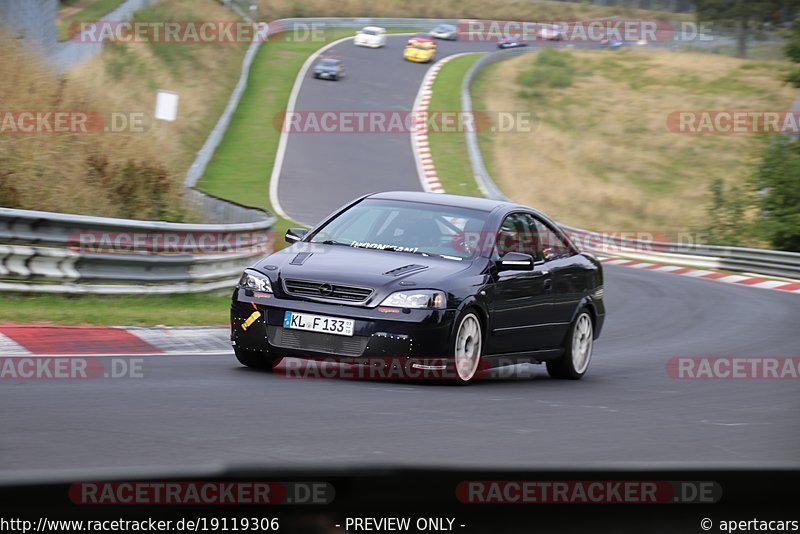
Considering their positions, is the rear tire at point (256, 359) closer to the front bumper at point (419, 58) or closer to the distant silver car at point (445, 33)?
the front bumper at point (419, 58)

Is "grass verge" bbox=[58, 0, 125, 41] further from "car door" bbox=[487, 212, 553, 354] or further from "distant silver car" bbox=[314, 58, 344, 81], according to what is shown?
"car door" bbox=[487, 212, 553, 354]

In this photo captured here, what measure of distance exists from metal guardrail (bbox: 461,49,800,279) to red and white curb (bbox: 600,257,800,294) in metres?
0.72

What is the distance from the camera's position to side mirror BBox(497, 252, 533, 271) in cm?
949

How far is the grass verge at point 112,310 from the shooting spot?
10.9 meters

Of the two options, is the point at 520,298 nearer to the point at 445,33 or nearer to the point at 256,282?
the point at 256,282

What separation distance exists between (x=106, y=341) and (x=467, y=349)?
306 centimetres

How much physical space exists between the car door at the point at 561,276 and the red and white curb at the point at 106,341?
8.95 feet

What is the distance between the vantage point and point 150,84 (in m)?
40.4

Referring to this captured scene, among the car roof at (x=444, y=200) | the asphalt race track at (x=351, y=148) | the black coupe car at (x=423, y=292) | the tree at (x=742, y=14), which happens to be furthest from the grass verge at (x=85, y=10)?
the tree at (x=742, y=14)

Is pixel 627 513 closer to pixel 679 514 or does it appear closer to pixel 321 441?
pixel 679 514

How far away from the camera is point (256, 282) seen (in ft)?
29.5

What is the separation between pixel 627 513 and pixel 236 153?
37.2 m

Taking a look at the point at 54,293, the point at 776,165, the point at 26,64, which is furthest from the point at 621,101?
the point at 54,293

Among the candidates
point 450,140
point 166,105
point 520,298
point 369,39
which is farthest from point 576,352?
point 369,39
